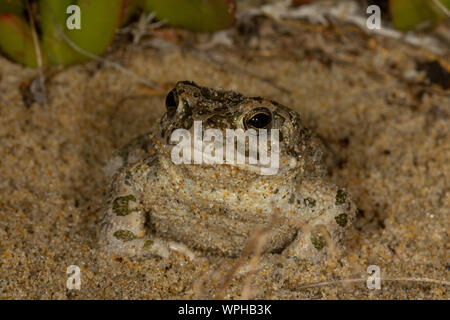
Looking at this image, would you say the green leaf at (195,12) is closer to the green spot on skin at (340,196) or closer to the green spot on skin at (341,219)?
the green spot on skin at (340,196)

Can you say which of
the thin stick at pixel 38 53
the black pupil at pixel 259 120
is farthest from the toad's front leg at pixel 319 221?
the thin stick at pixel 38 53

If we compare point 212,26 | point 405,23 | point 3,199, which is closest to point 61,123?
point 3,199

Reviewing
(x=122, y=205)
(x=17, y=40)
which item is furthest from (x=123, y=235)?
(x=17, y=40)

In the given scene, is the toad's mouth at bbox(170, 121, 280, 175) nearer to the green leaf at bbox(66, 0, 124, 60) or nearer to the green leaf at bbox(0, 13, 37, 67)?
the green leaf at bbox(66, 0, 124, 60)

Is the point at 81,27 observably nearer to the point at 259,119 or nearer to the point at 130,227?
the point at 130,227
